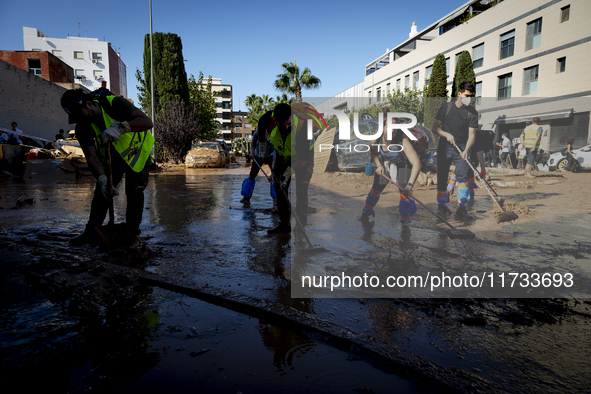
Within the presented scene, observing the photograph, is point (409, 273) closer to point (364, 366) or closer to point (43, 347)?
point (364, 366)

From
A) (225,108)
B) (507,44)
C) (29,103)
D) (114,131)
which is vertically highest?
(225,108)

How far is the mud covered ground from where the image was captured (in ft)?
5.39

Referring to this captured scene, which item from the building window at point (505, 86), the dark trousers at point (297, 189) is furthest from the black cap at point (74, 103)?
the building window at point (505, 86)

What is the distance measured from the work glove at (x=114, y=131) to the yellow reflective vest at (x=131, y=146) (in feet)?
0.84

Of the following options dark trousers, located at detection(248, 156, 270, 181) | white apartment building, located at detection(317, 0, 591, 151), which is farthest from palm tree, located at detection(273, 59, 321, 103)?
dark trousers, located at detection(248, 156, 270, 181)

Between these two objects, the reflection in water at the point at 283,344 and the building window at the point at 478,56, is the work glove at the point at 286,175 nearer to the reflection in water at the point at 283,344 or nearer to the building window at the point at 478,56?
the reflection in water at the point at 283,344

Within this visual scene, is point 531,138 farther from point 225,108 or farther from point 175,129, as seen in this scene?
point 225,108

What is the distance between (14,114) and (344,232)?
2077 cm

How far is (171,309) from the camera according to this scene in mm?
2297

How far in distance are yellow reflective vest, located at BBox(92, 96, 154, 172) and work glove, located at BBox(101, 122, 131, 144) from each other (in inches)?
10.1

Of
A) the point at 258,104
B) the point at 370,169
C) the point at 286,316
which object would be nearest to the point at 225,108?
the point at 258,104

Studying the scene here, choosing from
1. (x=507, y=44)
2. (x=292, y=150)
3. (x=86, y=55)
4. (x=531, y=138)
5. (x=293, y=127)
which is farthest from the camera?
(x=86, y=55)

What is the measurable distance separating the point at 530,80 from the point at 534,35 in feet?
8.28

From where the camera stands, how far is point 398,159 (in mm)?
3592
